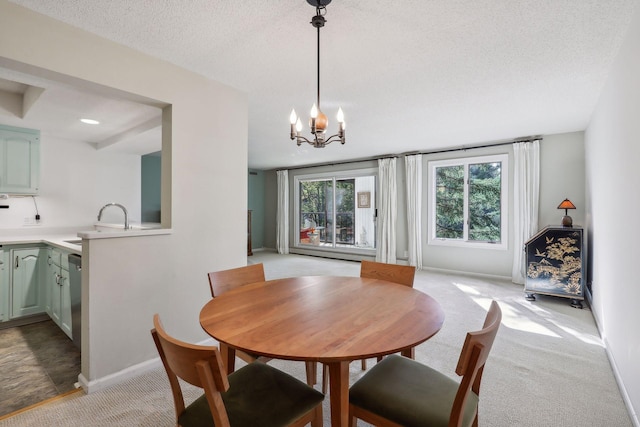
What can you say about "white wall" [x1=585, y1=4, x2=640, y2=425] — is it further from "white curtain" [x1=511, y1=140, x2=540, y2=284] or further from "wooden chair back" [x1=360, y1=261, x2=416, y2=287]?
"white curtain" [x1=511, y1=140, x2=540, y2=284]

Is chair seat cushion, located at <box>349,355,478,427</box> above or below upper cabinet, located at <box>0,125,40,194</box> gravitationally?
below

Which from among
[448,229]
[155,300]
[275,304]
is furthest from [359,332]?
[448,229]

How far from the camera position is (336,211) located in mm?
7500

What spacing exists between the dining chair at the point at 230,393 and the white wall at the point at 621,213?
1.93 meters

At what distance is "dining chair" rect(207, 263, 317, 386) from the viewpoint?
1.80 meters

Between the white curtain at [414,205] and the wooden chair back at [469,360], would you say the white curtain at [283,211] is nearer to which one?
the white curtain at [414,205]

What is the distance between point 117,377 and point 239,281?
3.71ft

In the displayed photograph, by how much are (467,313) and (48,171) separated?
554 centimetres

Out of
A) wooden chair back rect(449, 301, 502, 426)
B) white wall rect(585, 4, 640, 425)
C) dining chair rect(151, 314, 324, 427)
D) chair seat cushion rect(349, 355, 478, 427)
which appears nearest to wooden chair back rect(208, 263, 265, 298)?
dining chair rect(151, 314, 324, 427)

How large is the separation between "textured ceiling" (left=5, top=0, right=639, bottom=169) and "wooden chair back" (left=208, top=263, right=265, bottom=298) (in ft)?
5.16

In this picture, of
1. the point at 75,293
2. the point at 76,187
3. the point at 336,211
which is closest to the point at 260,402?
the point at 75,293

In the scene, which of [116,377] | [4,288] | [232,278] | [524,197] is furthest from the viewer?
[524,197]

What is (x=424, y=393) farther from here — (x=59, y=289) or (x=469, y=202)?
(x=469, y=202)

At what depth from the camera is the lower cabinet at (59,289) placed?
109 inches
